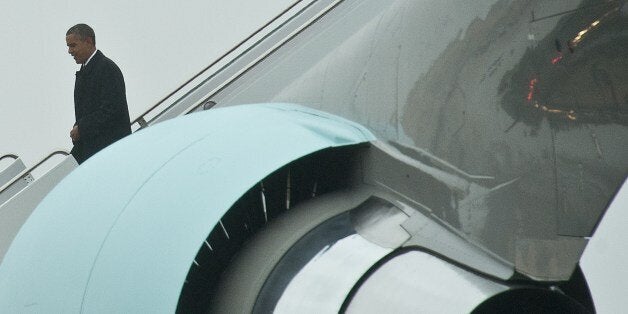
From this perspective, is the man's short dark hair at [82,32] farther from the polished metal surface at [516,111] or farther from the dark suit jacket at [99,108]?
the polished metal surface at [516,111]

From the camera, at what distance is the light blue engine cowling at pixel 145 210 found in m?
4.59

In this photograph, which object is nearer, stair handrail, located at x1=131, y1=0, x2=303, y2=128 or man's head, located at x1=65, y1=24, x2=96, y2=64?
man's head, located at x1=65, y1=24, x2=96, y2=64

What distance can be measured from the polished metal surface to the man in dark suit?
2.52 meters

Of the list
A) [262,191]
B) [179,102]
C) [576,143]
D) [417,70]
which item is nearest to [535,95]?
[576,143]

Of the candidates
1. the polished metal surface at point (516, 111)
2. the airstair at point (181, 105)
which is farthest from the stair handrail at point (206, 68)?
the polished metal surface at point (516, 111)

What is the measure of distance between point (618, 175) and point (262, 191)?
1.05 m

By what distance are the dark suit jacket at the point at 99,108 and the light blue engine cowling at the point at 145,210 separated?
7.96ft

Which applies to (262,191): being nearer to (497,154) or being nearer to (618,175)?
(497,154)

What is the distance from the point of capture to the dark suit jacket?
7.48 metres

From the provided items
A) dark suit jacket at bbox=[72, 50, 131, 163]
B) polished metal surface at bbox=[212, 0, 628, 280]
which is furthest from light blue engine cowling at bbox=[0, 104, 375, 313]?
dark suit jacket at bbox=[72, 50, 131, 163]

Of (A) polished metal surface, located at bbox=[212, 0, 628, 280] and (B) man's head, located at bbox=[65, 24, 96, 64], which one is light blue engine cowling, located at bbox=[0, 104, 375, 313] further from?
(B) man's head, located at bbox=[65, 24, 96, 64]

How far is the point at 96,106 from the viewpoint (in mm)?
7570

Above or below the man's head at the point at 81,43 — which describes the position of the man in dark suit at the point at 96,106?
below

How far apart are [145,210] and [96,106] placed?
2.94 metres
